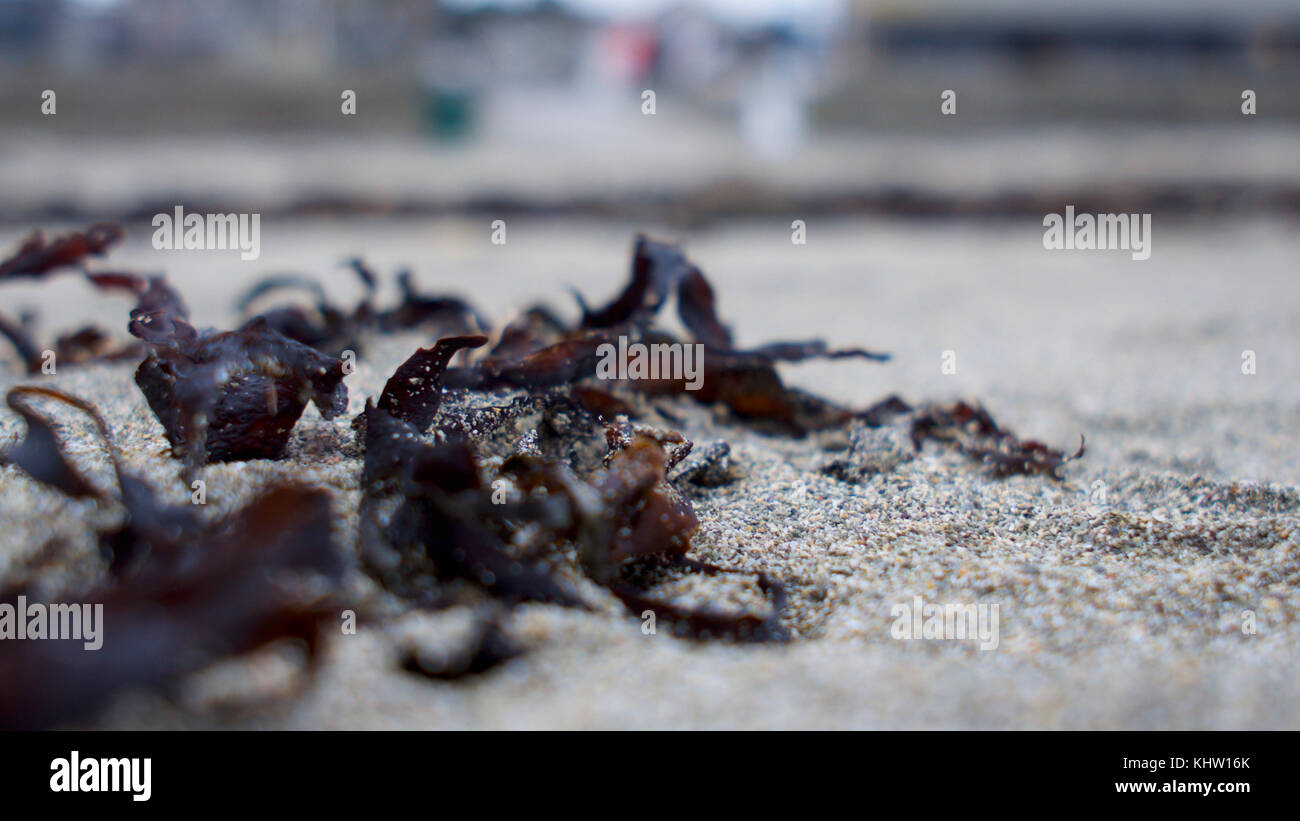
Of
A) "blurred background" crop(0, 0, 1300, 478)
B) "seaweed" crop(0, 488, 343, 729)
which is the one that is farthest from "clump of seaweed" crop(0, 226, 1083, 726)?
"blurred background" crop(0, 0, 1300, 478)

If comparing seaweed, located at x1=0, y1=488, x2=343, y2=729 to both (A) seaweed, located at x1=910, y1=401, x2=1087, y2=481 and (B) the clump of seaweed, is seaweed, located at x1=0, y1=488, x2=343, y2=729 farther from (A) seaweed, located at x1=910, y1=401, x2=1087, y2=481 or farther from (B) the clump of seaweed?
(A) seaweed, located at x1=910, y1=401, x2=1087, y2=481
